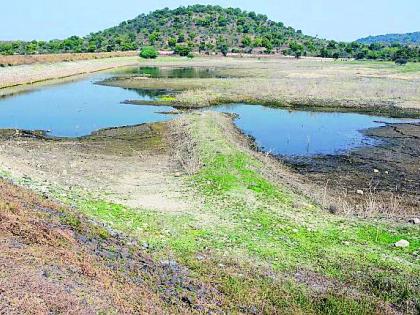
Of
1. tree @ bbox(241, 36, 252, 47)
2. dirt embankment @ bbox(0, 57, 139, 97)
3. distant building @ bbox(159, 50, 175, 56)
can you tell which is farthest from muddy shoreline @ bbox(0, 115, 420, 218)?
tree @ bbox(241, 36, 252, 47)

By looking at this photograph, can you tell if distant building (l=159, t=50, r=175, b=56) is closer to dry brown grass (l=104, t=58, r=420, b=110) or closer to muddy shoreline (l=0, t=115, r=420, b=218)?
dry brown grass (l=104, t=58, r=420, b=110)

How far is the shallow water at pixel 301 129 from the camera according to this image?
33.1 m

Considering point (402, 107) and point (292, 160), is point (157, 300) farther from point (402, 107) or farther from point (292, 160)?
point (402, 107)

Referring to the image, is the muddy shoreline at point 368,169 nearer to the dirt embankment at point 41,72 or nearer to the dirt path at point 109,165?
the dirt path at point 109,165

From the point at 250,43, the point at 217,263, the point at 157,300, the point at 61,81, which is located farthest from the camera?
the point at 250,43

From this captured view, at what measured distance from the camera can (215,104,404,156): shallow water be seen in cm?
3311

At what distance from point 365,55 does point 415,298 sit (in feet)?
492

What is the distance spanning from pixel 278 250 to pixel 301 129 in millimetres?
26815

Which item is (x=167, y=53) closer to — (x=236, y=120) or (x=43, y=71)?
(x=43, y=71)

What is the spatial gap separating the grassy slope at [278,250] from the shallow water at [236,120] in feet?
47.8

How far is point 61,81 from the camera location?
74.4 m

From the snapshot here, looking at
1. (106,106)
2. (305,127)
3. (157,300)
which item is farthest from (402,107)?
(157,300)

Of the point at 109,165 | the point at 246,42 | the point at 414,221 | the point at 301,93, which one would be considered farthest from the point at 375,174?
the point at 246,42

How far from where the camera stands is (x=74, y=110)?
1875 inches
